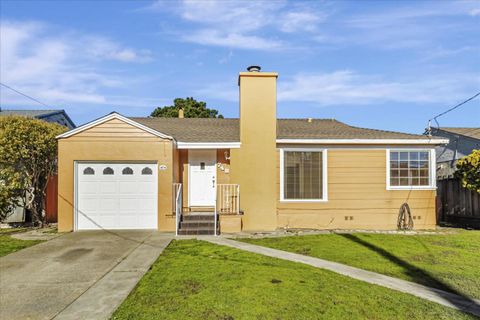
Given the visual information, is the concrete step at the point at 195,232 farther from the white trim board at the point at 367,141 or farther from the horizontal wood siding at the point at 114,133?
the white trim board at the point at 367,141

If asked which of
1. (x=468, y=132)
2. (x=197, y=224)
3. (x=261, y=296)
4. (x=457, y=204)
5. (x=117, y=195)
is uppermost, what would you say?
(x=468, y=132)

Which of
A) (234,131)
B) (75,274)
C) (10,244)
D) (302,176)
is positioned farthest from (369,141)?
(10,244)

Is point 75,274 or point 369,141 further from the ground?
point 369,141

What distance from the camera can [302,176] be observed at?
39.9 ft

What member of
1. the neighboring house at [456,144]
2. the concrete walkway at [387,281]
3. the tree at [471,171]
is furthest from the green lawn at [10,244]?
the neighboring house at [456,144]

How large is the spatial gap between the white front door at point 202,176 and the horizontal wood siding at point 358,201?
2.28 m

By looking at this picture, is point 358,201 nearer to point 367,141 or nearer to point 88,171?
→ point 367,141

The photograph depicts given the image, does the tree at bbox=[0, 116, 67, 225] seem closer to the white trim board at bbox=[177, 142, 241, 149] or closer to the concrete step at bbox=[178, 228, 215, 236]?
the white trim board at bbox=[177, 142, 241, 149]

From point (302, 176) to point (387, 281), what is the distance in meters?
6.36

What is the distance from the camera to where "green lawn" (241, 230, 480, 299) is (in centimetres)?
625

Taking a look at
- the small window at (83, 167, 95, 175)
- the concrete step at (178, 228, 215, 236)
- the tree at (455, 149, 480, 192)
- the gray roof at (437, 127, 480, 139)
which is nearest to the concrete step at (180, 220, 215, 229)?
the concrete step at (178, 228, 215, 236)

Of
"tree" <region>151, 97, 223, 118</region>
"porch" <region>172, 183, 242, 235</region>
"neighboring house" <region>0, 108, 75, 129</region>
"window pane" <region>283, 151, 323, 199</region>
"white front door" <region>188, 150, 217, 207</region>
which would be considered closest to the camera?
"porch" <region>172, 183, 242, 235</region>

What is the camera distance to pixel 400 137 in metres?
12.2

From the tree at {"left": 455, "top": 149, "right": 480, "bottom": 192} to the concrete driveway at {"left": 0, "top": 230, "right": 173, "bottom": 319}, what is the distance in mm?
9747
